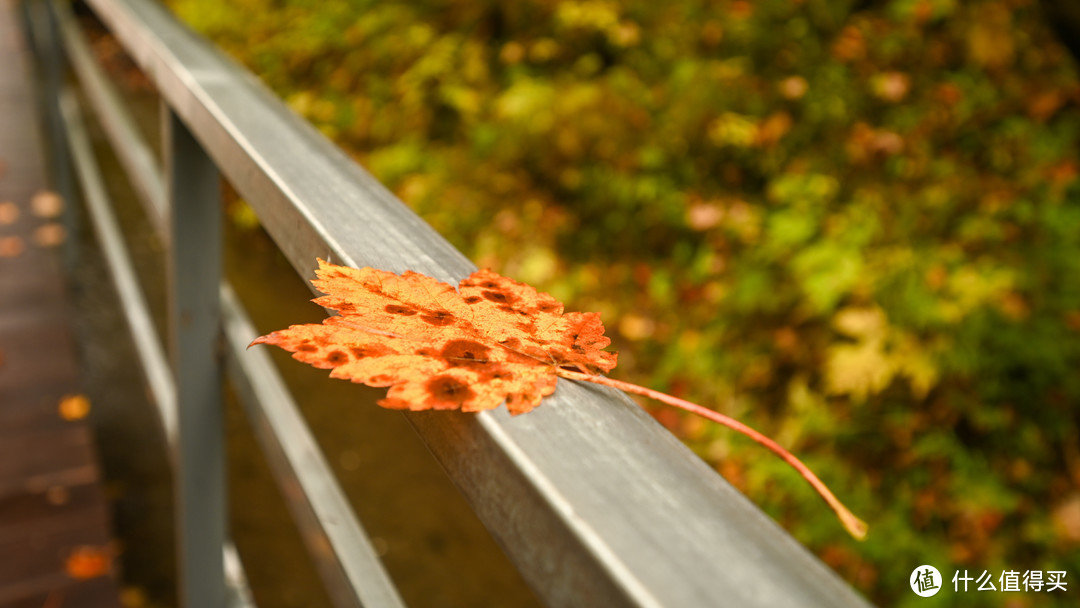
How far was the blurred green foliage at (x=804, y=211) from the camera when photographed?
2801mm

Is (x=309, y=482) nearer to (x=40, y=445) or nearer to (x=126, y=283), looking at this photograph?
(x=126, y=283)

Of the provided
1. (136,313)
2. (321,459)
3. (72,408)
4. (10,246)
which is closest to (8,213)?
(10,246)

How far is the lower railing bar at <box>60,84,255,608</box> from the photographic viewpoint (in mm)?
1138

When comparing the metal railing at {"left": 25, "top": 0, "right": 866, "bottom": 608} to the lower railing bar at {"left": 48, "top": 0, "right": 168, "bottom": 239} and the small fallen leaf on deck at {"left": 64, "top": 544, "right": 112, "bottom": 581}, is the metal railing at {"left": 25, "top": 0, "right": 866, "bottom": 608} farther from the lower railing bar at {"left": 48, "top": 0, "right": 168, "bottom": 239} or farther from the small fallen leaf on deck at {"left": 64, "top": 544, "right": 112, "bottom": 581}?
the small fallen leaf on deck at {"left": 64, "top": 544, "right": 112, "bottom": 581}

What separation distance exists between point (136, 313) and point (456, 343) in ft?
5.08

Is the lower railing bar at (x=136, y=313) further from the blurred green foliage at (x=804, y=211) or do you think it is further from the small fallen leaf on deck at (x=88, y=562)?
the blurred green foliage at (x=804, y=211)

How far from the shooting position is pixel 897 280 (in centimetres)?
295

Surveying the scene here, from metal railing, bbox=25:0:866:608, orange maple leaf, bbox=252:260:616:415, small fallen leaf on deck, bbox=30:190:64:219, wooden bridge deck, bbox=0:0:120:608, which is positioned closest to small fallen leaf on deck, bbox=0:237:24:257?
wooden bridge deck, bbox=0:0:120:608

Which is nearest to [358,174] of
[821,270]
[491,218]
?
[821,270]

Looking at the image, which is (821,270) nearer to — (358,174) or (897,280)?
(897,280)

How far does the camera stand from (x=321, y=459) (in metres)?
0.82

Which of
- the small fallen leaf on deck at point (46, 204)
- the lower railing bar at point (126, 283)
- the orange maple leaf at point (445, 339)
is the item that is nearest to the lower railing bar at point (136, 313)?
the lower railing bar at point (126, 283)

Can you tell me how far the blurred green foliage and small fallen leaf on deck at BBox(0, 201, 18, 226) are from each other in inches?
68.6

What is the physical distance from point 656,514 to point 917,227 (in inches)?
131
